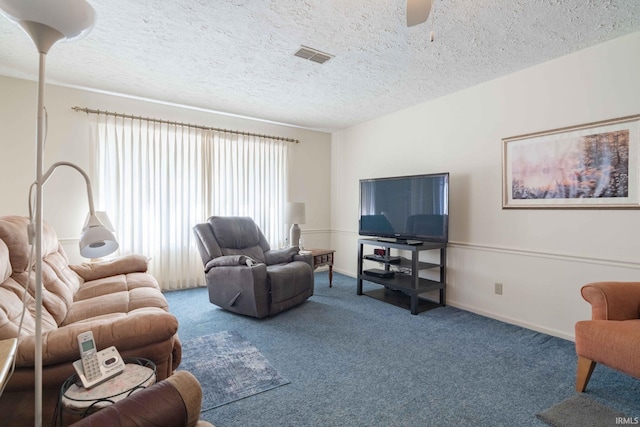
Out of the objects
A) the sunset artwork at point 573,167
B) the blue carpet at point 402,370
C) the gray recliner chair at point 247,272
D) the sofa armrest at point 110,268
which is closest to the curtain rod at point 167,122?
the gray recliner chair at point 247,272

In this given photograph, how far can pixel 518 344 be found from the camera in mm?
2533

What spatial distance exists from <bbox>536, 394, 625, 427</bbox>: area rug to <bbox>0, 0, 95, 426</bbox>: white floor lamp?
90.4 inches

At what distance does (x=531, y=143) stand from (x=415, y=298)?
188 centimetres

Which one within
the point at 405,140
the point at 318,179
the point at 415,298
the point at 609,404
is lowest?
the point at 609,404

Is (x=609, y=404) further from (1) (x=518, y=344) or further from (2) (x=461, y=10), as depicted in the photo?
(2) (x=461, y=10)

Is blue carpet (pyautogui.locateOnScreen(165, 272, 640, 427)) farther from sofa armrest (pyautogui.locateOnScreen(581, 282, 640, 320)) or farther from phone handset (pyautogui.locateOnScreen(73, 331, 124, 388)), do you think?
phone handset (pyautogui.locateOnScreen(73, 331, 124, 388))

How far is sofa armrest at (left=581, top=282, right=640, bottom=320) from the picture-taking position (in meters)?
1.88

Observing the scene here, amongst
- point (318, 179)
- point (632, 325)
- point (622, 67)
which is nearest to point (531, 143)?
point (622, 67)

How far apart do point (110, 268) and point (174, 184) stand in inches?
55.5

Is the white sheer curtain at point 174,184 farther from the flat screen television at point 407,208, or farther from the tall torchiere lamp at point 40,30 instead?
the tall torchiere lamp at point 40,30

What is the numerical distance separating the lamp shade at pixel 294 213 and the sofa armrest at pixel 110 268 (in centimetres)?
184

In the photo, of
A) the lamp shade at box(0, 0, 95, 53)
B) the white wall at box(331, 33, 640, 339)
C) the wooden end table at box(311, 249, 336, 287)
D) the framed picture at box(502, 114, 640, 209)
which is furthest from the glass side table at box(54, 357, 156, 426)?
the framed picture at box(502, 114, 640, 209)

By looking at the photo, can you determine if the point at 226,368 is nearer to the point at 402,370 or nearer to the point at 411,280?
the point at 402,370

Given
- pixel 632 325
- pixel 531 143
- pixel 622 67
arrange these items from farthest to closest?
pixel 531 143 < pixel 622 67 < pixel 632 325
